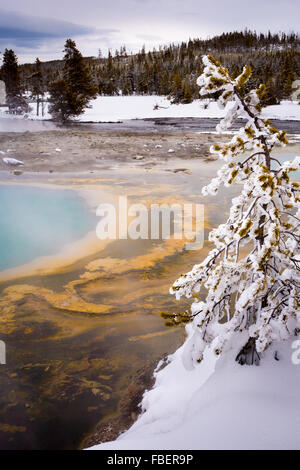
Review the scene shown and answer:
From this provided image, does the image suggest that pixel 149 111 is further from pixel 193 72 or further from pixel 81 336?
pixel 81 336

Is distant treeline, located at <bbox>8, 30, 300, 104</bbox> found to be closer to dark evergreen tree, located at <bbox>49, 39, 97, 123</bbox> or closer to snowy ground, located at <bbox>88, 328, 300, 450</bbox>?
dark evergreen tree, located at <bbox>49, 39, 97, 123</bbox>

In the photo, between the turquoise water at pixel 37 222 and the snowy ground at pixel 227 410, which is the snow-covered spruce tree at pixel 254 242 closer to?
the snowy ground at pixel 227 410

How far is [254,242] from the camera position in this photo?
11.4ft

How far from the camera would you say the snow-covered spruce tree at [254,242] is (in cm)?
316

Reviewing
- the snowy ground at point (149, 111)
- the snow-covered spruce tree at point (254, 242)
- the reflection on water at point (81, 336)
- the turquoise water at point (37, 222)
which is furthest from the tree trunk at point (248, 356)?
the snowy ground at point (149, 111)

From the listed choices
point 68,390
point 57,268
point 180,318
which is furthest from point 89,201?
point 180,318

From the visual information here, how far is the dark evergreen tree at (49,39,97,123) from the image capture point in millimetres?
37875

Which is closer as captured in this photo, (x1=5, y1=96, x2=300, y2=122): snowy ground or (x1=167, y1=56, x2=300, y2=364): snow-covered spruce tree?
(x1=167, y1=56, x2=300, y2=364): snow-covered spruce tree

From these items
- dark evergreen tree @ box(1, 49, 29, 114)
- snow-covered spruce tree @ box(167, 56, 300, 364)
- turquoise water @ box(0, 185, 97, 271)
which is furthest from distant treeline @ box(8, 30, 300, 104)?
snow-covered spruce tree @ box(167, 56, 300, 364)

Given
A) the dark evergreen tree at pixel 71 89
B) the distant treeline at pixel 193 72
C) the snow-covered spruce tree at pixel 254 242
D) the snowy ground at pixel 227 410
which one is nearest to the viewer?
the snowy ground at pixel 227 410

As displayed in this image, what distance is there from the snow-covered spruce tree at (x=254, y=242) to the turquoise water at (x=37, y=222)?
20.0 feet

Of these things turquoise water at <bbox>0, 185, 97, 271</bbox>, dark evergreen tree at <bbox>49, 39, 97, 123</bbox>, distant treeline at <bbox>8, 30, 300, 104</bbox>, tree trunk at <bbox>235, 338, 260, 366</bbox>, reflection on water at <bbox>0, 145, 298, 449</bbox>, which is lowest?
reflection on water at <bbox>0, 145, 298, 449</bbox>

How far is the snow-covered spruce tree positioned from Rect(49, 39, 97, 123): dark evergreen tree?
3813 cm

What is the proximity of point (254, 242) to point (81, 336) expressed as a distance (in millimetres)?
3702
